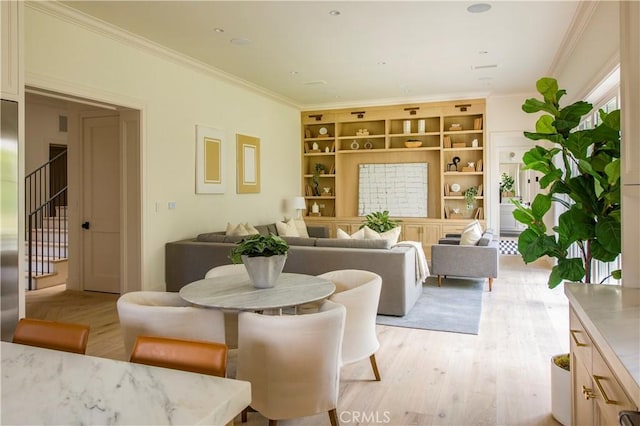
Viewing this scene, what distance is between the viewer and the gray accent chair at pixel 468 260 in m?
5.86

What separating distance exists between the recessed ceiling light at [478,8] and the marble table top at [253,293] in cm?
301

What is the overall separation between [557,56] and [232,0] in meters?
4.28

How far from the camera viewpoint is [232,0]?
4.19 m

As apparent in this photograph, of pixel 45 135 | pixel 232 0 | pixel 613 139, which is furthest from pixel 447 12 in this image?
pixel 45 135

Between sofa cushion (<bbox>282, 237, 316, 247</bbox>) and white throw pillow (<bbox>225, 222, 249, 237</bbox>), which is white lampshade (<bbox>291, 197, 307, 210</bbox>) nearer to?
white throw pillow (<bbox>225, 222, 249, 237</bbox>)

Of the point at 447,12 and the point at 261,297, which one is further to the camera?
the point at 447,12

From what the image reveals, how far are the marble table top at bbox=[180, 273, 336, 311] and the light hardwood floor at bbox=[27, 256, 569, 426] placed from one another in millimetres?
727

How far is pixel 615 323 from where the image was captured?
1.51 metres

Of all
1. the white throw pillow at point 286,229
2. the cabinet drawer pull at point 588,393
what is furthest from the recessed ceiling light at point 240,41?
the cabinet drawer pull at point 588,393

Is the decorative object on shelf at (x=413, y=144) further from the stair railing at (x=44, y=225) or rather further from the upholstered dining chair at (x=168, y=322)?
the upholstered dining chair at (x=168, y=322)

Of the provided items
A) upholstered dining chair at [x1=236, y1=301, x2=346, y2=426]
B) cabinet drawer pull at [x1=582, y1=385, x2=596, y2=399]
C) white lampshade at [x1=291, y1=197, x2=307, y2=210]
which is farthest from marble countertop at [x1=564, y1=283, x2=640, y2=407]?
white lampshade at [x1=291, y1=197, x2=307, y2=210]

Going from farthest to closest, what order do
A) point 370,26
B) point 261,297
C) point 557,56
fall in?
point 557,56 → point 370,26 → point 261,297

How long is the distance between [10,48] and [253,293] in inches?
84.8

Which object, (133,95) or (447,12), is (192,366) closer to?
(447,12)
